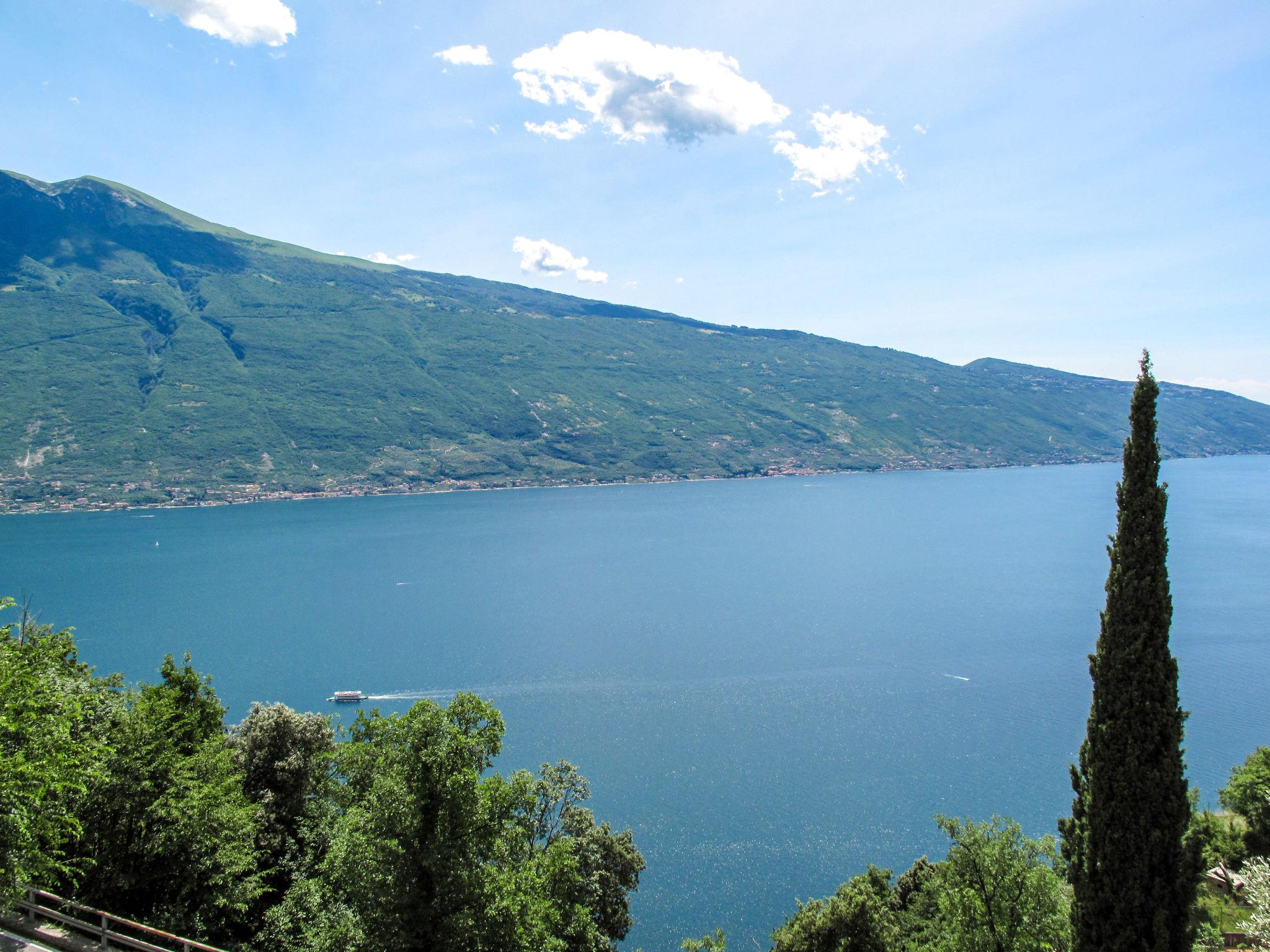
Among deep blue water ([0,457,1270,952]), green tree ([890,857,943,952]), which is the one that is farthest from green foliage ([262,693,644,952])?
deep blue water ([0,457,1270,952])

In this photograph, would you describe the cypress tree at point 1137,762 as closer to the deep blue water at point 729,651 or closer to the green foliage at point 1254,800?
the green foliage at point 1254,800

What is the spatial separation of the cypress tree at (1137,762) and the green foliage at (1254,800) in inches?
749

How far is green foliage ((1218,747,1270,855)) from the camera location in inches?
1148

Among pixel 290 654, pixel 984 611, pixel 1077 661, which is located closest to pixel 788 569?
pixel 984 611

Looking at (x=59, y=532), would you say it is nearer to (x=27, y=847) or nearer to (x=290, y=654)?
(x=290, y=654)

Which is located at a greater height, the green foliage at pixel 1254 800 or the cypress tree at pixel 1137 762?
the cypress tree at pixel 1137 762

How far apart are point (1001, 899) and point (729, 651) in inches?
2281

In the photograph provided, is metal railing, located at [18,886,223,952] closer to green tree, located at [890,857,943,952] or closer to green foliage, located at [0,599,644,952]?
green foliage, located at [0,599,644,952]

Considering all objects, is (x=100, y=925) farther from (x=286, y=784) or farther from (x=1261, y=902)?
(x=1261, y=902)

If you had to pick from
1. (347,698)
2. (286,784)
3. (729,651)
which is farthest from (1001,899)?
(729,651)

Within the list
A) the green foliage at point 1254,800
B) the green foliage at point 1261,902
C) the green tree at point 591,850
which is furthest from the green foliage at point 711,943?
the green foliage at point 1254,800

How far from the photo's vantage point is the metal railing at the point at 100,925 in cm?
1271

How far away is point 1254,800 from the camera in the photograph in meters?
30.6

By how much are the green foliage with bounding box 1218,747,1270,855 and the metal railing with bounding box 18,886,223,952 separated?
114ft
